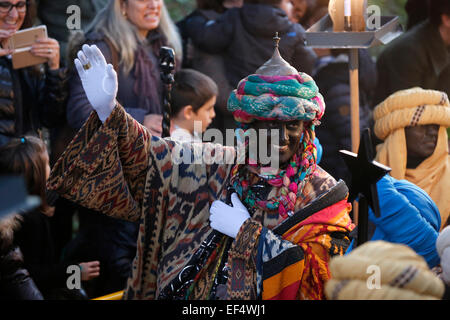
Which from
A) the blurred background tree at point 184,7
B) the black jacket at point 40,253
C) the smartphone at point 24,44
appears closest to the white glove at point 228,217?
the black jacket at point 40,253

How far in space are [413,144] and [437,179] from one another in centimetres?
25

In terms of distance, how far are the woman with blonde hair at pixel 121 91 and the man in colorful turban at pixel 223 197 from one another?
1.17m

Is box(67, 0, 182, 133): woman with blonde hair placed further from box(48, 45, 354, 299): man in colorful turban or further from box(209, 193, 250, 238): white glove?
box(209, 193, 250, 238): white glove

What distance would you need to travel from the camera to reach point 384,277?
2201mm

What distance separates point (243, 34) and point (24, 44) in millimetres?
1447

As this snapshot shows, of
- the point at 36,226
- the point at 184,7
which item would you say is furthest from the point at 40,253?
the point at 184,7

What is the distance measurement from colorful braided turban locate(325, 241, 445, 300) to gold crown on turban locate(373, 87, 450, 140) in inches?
79.9

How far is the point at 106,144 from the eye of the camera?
2.96m

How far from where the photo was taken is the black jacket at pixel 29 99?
163 inches
